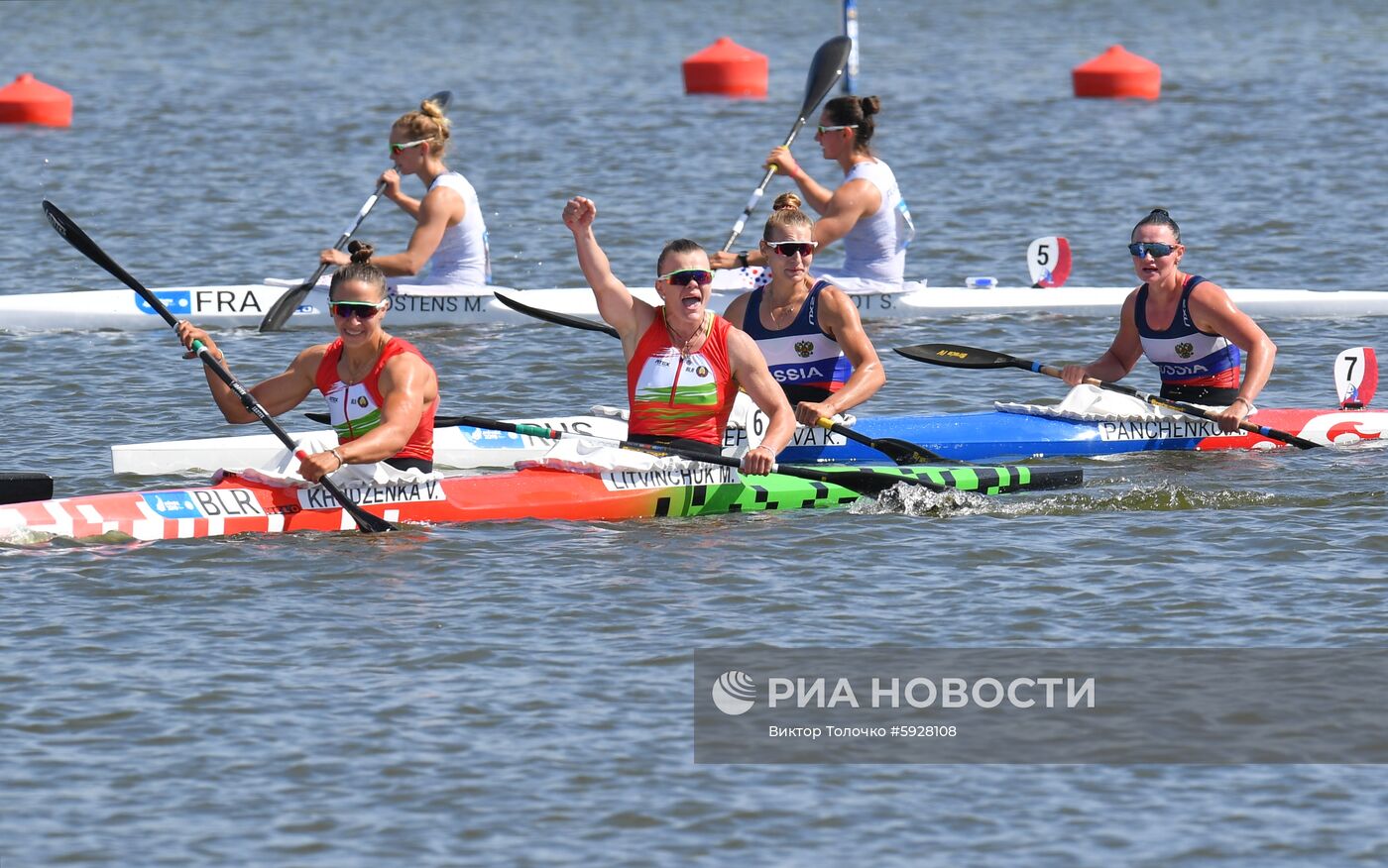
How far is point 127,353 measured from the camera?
1540 cm

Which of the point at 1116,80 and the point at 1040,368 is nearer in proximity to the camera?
the point at 1040,368

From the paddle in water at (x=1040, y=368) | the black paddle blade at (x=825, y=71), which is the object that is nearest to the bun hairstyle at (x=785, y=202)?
the paddle in water at (x=1040, y=368)

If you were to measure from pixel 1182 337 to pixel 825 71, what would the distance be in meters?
5.12

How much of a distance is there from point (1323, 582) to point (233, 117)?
72.1 ft

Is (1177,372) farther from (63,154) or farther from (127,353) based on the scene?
(63,154)

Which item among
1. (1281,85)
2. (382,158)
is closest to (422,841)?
(382,158)

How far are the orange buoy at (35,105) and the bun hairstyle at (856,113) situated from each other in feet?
54.3

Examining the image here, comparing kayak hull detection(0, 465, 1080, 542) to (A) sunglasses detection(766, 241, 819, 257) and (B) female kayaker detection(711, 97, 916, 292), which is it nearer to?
(A) sunglasses detection(766, 241, 819, 257)

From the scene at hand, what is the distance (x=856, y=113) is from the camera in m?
14.6

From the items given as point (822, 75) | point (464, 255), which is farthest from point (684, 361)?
point (822, 75)

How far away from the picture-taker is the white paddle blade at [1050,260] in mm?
16969

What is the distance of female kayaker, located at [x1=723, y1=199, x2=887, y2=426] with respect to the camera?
1126cm

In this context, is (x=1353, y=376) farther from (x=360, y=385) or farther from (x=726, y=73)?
(x=726, y=73)

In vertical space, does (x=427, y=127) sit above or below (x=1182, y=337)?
above
